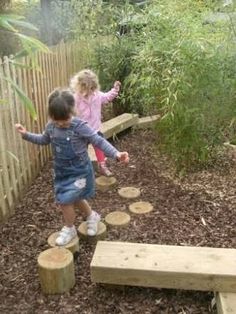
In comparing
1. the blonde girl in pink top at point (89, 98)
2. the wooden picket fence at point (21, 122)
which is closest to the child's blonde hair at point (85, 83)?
the blonde girl in pink top at point (89, 98)

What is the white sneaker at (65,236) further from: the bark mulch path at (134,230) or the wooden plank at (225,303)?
the wooden plank at (225,303)

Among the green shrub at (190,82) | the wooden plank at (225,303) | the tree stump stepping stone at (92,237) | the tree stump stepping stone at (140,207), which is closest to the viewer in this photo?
the wooden plank at (225,303)

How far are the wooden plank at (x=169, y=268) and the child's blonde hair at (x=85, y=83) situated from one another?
187 cm

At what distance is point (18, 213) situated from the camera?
394cm

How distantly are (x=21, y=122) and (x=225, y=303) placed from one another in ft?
8.78

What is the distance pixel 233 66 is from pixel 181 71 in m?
0.54

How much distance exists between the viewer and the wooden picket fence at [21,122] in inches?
151

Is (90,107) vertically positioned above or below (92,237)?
above

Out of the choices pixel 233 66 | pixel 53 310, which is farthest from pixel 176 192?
pixel 53 310

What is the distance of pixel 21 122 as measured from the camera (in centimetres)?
Result: 434

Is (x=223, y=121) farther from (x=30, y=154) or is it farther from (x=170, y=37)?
(x=30, y=154)

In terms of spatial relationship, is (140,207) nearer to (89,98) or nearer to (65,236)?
(65,236)

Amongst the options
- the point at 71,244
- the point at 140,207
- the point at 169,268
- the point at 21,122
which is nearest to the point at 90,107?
the point at 21,122

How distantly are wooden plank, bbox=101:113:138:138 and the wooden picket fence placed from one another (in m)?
0.82
